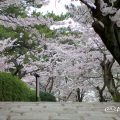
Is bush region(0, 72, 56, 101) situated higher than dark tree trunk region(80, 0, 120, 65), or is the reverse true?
dark tree trunk region(80, 0, 120, 65)

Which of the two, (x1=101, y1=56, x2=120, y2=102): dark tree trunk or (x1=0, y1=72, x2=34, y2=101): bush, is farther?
(x1=101, y1=56, x2=120, y2=102): dark tree trunk

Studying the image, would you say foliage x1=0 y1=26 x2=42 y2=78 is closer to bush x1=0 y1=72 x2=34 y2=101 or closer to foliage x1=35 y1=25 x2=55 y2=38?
foliage x1=35 y1=25 x2=55 y2=38

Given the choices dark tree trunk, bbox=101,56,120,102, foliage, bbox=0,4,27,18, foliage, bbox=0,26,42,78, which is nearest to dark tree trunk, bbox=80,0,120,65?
dark tree trunk, bbox=101,56,120,102

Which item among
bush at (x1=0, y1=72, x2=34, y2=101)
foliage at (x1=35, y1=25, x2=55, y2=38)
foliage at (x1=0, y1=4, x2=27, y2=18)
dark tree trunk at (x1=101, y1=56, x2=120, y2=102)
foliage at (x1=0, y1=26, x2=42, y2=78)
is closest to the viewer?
bush at (x1=0, y1=72, x2=34, y2=101)

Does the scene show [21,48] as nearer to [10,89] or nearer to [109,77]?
[109,77]

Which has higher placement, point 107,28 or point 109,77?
point 107,28

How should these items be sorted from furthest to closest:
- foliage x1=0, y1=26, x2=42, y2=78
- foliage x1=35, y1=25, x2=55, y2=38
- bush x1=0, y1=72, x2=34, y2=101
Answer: foliage x1=35, y1=25, x2=55, y2=38
foliage x1=0, y1=26, x2=42, y2=78
bush x1=0, y1=72, x2=34, y2=101

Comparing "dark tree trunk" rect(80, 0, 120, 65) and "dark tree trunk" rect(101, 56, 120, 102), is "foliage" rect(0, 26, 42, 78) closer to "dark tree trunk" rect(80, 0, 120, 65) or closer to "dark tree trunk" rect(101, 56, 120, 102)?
"dark tree trunk" rect(101, 56, 120, 102)

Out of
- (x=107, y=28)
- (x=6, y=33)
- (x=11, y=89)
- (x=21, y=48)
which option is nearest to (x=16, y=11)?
(x=6, y=33)

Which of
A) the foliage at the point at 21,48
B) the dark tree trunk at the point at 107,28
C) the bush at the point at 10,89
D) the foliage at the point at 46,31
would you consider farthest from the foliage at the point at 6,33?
the dark tree trunk at the point at 107,28

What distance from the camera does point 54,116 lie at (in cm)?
610


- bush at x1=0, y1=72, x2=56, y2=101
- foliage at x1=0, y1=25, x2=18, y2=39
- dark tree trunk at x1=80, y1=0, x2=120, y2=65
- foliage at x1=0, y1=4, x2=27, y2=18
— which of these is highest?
foliage at x1=0, y1=4, x2=27, y2=18

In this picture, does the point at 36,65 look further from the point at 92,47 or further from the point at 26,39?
the point at 92,47

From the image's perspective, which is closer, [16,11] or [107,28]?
[107,28]
